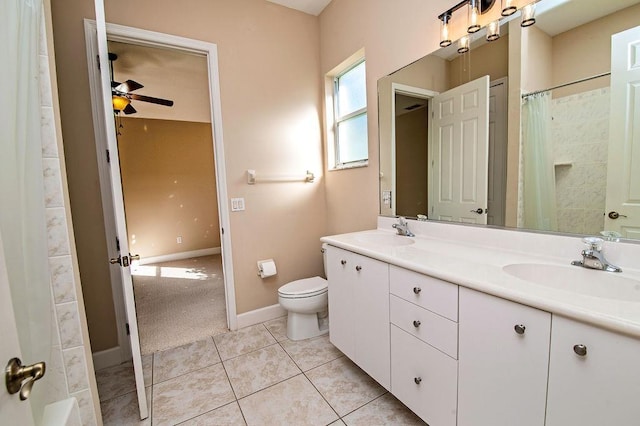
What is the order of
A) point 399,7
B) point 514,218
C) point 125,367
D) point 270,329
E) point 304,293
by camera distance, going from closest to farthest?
point 514,218 → point 399,7 → point 125,367 → point 304,293 → point 270,329

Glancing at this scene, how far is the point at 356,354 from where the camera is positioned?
1659 mm

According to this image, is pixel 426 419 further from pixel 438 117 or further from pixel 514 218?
pixel 438 117

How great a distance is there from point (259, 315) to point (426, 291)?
1805 millimetres

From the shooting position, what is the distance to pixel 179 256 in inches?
205

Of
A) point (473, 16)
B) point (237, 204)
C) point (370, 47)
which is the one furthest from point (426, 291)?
point (370, 47)

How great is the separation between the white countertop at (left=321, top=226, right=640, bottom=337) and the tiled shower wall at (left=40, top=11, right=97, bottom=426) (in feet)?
4.36

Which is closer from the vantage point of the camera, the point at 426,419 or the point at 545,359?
the point at 545,359

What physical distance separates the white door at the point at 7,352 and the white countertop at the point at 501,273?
1222mm

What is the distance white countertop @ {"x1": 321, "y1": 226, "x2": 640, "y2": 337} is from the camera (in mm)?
712

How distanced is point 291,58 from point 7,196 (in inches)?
93.3

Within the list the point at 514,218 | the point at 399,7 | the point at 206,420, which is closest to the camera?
the point at 514,218

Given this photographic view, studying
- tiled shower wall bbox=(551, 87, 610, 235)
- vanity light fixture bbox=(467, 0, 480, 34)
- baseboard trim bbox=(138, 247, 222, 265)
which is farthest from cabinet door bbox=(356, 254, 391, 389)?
baseboard trim bbox=(138, 247, 222, 265)

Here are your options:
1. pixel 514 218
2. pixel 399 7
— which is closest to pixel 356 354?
pixel 514 218

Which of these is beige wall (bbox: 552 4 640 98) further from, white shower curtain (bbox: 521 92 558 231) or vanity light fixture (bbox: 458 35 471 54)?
vanity light fixture (bbox: 458 35 471 54)
